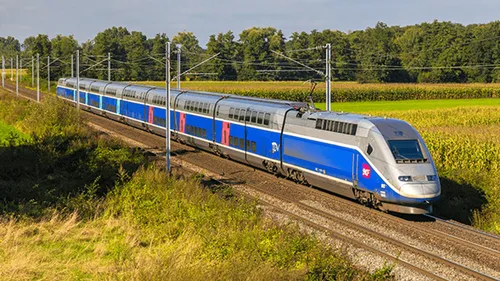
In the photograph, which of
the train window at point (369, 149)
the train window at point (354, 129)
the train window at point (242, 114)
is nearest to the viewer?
the train window at point (369, 149)

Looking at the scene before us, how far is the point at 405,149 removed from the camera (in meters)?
21.2

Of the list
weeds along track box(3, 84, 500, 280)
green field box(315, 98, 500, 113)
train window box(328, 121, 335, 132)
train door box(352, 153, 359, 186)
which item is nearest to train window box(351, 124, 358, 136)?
train door box(352, 153, 359, 186)

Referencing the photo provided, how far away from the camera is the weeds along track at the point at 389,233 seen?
1650 cm

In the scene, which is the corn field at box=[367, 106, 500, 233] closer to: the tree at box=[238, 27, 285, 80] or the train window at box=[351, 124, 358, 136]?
the train window at box=[351, 124, 358, 136]

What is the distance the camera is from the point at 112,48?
135750 mm

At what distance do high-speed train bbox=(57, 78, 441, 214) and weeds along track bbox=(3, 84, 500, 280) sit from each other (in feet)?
2.14

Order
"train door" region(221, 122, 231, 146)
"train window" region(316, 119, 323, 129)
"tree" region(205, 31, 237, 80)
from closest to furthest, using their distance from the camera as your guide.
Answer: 1. "train window" region(316, 119, 323, 129)
2. "train door" region(221, 122, 231, 146)
3. "tree" region(205, 31, 237, 80)

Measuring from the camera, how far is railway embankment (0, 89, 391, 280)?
13185 mm

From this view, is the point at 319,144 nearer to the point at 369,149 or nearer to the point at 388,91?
the point at 369,149

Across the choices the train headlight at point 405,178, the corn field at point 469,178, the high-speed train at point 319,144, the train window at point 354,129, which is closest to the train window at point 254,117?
the high-speed train at point 319,144

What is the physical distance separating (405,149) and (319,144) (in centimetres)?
454

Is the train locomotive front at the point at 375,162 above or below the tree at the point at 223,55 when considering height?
below

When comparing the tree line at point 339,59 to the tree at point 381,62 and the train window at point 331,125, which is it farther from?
the train window at point 331,125

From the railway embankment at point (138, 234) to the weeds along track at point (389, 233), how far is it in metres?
2.04
